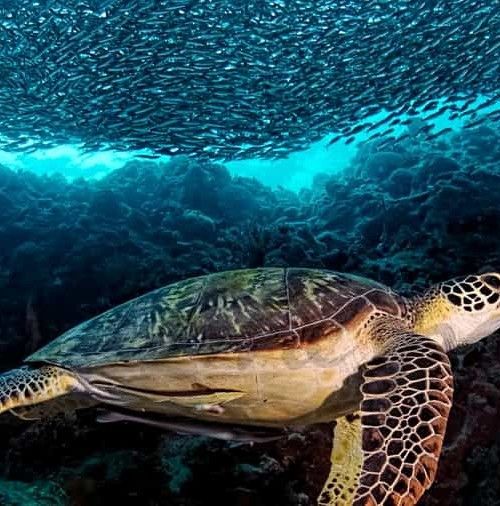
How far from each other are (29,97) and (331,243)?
8.53 meters

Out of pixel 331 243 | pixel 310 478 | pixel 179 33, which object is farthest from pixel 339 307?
pixel 179 33

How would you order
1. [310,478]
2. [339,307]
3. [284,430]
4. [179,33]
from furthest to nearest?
[179,33], [310,478], [284,430], [339,307]

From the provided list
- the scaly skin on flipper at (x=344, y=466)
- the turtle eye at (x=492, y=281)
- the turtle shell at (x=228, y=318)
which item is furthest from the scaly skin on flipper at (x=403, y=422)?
the turtle eye at (x=492, y=281)

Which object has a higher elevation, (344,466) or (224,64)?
(224,64)

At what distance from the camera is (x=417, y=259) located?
23.9 ft

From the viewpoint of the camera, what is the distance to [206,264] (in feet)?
28.5

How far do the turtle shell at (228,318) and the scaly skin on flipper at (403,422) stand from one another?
52cm

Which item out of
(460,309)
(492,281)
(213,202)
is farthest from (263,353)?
(213,202)

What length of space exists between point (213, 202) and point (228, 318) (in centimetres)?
1226

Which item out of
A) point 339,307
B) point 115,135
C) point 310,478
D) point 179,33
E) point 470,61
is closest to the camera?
point 339,307

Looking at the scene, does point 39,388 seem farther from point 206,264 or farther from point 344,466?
point 206,264

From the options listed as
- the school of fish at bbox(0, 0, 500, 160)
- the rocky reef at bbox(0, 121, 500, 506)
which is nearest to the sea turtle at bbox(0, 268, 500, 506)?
A: the rocky reef at bbox(0, 121, 500, 506)

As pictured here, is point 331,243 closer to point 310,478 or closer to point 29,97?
point 310,478

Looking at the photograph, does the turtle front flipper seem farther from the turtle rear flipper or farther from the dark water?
the turtle rear flipper
